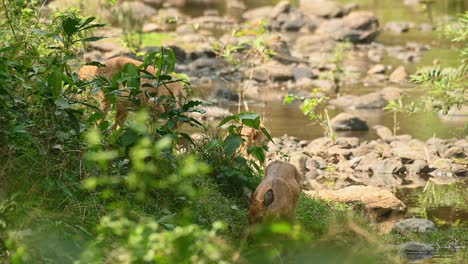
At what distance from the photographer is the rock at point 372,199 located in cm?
938

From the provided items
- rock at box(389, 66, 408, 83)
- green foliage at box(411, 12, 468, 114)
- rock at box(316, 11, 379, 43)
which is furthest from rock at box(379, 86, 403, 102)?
rock at box(316, 11, 379, 43)

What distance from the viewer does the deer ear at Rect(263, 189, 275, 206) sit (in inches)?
264

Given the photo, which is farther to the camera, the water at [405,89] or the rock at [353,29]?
the rock at [353,29]

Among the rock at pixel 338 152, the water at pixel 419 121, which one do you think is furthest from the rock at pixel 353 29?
the rock at pixel 338 152

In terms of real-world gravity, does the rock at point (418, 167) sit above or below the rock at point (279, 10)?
above

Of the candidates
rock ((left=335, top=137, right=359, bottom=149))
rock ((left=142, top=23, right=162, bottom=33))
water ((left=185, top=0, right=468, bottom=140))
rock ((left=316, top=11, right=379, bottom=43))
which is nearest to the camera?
rock ((left=335, top=137, right=359, bottom=149))

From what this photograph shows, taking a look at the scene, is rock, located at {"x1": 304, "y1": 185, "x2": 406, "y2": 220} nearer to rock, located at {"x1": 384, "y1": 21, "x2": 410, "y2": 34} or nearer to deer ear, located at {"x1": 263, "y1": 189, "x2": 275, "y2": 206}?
deer ear, located at {"x1": 263, "y1": 189, "x2": 275, "y2": 206}

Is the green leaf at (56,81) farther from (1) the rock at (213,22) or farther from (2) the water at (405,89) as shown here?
(1) the rock at (213,22)

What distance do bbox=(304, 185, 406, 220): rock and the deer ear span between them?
2.58m

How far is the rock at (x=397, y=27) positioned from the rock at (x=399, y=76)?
6.95 metres

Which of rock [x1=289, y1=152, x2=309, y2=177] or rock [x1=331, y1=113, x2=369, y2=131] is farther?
rock [x1=331, y1=113, x2=369, y2=131]

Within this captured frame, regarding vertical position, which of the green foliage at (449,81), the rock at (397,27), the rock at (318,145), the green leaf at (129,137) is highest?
the green leaf at (129,137)

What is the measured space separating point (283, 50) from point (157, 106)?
1401cm

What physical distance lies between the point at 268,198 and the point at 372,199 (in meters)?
2.98
